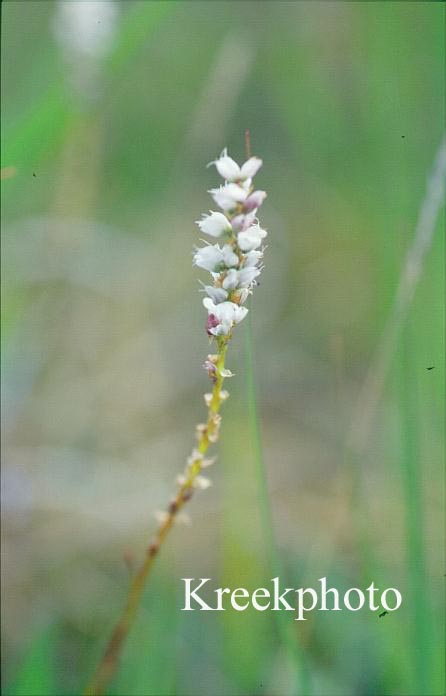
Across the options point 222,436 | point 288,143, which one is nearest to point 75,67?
point 222,436

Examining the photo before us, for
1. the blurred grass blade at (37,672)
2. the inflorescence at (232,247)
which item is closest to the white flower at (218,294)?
the inflorescence at (232,247)

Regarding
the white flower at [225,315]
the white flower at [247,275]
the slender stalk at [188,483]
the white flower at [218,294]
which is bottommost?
the slender stalk at [188,483]

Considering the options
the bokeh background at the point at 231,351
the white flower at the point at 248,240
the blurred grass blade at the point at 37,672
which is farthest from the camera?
the bokeh background at the point at 231,351

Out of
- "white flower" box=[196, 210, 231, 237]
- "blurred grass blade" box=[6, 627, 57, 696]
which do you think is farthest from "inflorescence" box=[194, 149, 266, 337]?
"blurred grass blade" box=[6, 627, 57, 696]

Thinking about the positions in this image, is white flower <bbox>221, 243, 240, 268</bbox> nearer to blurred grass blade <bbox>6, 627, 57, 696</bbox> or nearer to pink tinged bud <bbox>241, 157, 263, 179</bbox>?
pink tinged bud <bbox>241, 157, 263, 179</bbox>

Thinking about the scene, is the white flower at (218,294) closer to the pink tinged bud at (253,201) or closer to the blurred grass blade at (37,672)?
the pink tinged bud at (253,201)

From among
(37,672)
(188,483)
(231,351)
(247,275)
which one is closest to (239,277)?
(247,275)

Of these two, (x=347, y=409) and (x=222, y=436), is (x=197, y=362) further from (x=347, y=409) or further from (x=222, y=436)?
(x=222, y=436)

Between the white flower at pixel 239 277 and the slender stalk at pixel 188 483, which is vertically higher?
the white flower at pixel 239 277
